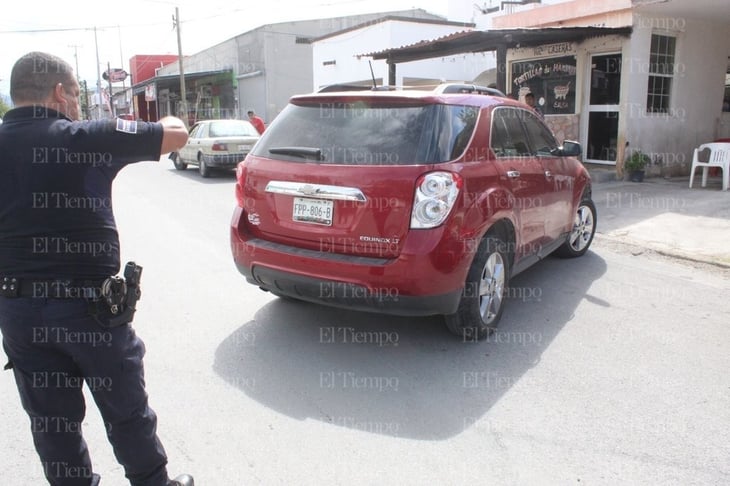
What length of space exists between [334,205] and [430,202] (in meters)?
0.64

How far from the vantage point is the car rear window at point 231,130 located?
586 inches

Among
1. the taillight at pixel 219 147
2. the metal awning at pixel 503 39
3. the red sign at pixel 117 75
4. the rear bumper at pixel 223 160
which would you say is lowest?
the rear bumper at pixel 223 160

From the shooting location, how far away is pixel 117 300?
2.28 m

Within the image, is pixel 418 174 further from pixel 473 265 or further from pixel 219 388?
pixel 219 388

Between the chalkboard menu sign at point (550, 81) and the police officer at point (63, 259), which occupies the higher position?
the chalkboard menu sign at point (550, 81)

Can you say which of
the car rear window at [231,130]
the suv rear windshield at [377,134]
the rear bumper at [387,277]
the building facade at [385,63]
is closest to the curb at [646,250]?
the suv rear windshield at [377,134]

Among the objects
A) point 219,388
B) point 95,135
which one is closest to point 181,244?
point 219,388

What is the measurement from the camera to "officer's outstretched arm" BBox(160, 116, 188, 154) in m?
2.27

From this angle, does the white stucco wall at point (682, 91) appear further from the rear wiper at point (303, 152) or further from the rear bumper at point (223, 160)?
the rear wiper at point (303, 152)

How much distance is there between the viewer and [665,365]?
3918mm

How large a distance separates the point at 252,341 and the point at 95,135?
2.41 metres

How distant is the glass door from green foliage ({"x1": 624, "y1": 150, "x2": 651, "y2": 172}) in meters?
0.85

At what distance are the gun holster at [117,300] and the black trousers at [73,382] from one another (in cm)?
4

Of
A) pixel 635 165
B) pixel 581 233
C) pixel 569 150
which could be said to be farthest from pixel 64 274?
pixel 635 165
